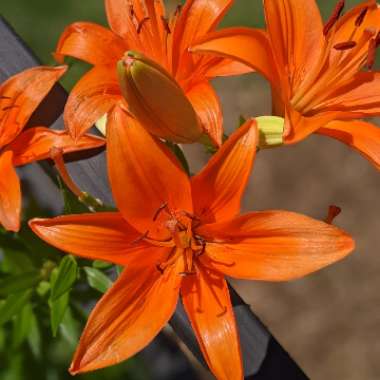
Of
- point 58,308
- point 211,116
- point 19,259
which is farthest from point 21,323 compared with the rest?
point 211,116

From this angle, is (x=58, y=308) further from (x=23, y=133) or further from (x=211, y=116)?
(x=211, y=116)

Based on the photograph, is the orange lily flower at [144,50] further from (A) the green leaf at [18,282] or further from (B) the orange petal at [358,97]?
(A) the green leaf at [18,282]

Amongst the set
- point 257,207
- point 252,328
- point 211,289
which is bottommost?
point 257,207

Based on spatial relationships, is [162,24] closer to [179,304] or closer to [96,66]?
[96,66]

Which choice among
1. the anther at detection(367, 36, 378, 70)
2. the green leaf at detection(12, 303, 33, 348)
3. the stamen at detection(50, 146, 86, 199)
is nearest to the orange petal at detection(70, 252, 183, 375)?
the stamen at detection(50, 146, 86, 199)

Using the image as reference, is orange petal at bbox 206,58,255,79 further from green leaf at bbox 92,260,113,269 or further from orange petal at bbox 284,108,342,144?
green leaf at bbox 92,260,113,269

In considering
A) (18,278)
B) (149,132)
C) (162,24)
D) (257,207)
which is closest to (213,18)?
(162,24)
